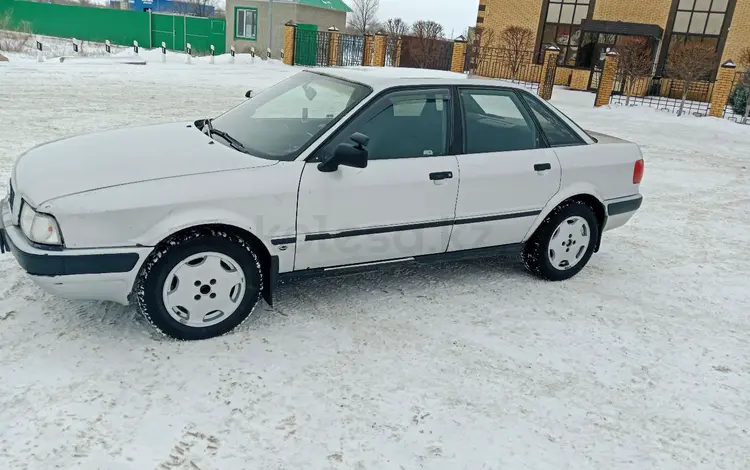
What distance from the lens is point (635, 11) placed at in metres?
26.5

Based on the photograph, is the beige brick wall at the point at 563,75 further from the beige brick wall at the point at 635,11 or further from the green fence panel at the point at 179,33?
the green fence panel at the point at 179,33

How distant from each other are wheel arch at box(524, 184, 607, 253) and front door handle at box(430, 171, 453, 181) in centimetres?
97

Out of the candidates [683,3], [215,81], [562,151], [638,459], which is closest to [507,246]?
[562,151]

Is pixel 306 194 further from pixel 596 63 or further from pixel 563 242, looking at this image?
pixel 596 63

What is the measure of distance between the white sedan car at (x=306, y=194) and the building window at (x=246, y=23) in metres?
30.5

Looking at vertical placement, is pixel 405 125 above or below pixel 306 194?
above

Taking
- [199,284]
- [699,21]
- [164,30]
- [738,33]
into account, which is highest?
[699,21]

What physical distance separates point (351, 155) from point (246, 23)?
3243cm

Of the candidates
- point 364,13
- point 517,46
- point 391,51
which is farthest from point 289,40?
point 364,13

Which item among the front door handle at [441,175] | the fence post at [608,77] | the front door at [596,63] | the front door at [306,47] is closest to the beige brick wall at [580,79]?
the front door at [596,63]

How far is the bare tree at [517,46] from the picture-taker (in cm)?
2590

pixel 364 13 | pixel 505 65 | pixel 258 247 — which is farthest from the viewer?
pixel 364 13

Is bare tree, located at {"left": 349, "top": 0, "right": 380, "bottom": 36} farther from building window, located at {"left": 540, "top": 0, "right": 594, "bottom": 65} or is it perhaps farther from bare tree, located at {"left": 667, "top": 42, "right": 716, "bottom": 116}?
bare tree, located at {"left": 667, "top": 42, "right": 716, "bottom": 116}

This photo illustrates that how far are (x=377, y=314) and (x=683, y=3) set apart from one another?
27809 mm
